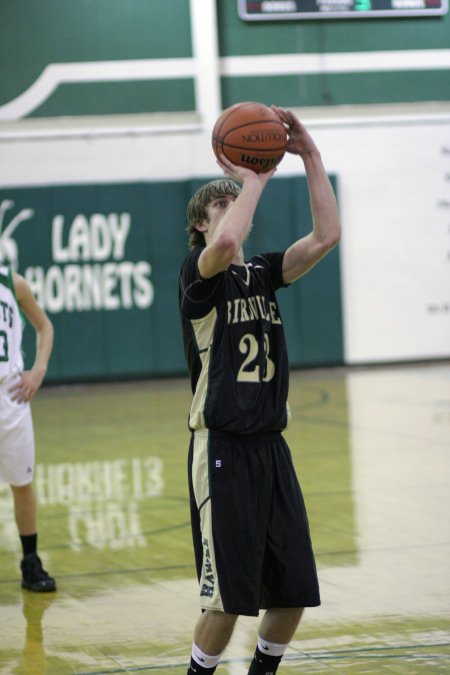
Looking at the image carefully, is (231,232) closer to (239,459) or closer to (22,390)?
(239,459)

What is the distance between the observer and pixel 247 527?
134 inches

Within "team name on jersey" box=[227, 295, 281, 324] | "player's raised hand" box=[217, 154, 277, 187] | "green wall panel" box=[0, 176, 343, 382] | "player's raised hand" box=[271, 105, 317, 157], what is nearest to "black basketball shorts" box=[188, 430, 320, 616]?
"team name on jersey" box=[227, 295, 281, 324]

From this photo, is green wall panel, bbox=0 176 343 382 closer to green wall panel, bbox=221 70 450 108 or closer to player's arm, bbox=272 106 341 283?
green wall panel, bbox=221 70 450 108

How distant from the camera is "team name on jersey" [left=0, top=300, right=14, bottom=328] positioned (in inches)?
215

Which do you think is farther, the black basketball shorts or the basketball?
the basketball

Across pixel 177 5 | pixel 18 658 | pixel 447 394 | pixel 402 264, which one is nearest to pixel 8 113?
pixel 177 5

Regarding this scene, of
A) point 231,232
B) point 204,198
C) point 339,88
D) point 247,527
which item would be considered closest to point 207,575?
point 247,527

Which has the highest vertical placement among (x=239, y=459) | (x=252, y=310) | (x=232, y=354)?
(x=252, y=310)

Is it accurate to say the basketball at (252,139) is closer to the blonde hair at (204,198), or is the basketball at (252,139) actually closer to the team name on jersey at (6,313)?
the blonde hair at (204,198)

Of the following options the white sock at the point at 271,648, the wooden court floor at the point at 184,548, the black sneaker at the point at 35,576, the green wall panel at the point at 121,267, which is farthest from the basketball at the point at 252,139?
the green wall panel at the point at 121,267

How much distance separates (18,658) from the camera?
4320 millimetres

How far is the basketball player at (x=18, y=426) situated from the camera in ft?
17.7

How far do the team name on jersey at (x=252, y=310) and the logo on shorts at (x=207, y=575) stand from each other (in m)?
0.68

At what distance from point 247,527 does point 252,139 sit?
1.18 m
